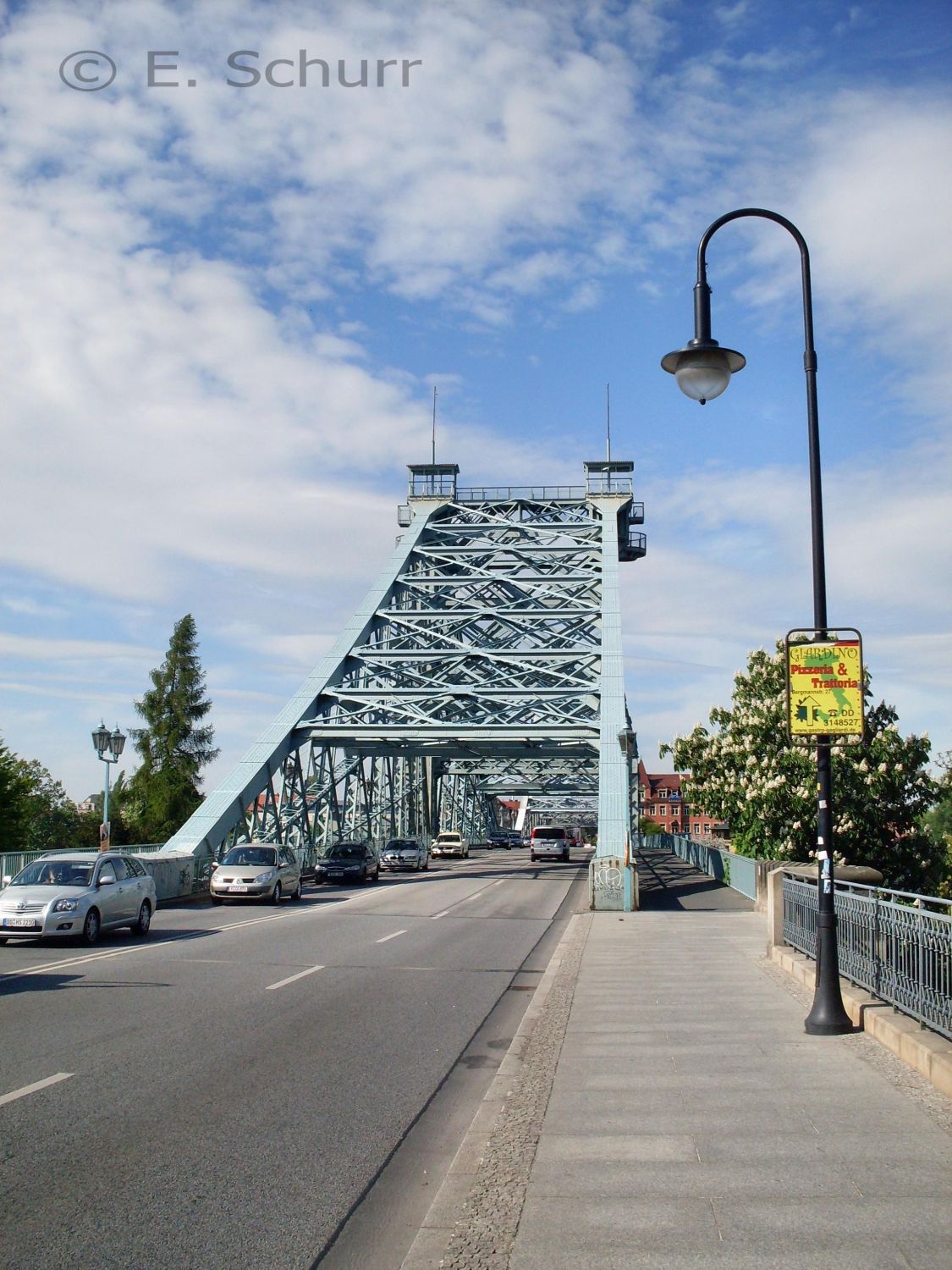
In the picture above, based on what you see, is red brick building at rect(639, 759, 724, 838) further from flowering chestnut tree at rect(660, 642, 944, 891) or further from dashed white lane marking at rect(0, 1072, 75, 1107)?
dashed white lane marking at rect(0, 1072, 75, 1107)

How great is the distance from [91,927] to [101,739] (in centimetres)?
1142

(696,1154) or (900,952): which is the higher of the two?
(900,952)

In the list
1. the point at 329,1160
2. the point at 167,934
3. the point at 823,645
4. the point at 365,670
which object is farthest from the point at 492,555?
the point at 329,1160

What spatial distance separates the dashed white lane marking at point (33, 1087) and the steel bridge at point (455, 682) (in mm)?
18723

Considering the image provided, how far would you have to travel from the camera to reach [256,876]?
25609mm

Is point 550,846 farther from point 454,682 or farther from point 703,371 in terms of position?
point 703,371

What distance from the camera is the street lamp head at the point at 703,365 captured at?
380 inches

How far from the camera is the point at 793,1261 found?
454 cm

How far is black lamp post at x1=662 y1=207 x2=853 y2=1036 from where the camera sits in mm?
9508

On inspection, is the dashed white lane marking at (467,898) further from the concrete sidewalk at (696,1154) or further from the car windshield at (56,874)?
the concrete sidewalk at (696,1154)

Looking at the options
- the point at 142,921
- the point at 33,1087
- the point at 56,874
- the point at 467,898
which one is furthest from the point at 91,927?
the point at 467,898

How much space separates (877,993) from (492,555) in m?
45.2

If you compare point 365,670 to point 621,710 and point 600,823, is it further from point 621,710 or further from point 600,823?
point 600,823

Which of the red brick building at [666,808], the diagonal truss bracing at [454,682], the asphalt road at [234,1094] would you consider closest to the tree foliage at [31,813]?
the diagonal truss bracing at [454,682]
